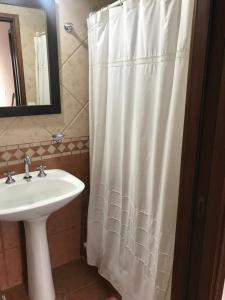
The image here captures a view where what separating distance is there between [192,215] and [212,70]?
52 cm

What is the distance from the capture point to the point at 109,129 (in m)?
1.48

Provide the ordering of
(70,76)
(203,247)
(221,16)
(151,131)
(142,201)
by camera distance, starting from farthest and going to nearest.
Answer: (70,76)
(142,201)
(151,131)
(203,247)
(221,16)

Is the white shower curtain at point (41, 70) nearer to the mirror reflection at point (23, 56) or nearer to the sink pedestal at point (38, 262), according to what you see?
the mirror reflection at point (23, 56)

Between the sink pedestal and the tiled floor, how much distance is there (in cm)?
13

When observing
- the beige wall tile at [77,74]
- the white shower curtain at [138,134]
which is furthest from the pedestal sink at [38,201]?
the beige wall tile at [77,74]

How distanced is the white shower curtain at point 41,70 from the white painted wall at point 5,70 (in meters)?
0.15

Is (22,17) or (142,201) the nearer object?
(142,201)

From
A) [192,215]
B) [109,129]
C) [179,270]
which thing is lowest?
[179,270]

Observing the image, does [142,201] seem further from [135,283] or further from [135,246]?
[135,283]

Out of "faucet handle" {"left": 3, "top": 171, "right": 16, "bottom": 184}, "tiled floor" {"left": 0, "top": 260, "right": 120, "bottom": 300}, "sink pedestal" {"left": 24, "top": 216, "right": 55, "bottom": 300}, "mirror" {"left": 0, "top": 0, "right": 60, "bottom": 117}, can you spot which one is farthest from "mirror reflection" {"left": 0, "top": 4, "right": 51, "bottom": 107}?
"tiled floor" {"left": 0, "top": 260, "right": 120, "bottom": 300}

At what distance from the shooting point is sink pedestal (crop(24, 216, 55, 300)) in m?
1.50

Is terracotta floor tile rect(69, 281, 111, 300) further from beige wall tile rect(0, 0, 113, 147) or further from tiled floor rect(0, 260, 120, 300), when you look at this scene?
beige wall tile rect(0, 0, 113, 147)

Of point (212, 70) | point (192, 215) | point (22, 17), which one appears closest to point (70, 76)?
point (22, 17)

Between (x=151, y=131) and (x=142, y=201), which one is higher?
(x=151, y=131)
